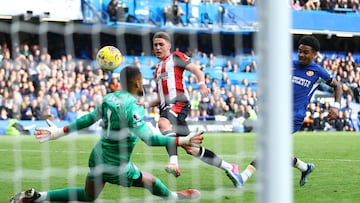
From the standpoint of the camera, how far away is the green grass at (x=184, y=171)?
814 cm

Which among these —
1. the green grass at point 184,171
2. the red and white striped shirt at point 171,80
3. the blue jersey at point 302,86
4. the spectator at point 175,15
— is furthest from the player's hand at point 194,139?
the spectator at point 175,15

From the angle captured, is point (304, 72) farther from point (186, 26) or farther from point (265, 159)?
point (265, 159)

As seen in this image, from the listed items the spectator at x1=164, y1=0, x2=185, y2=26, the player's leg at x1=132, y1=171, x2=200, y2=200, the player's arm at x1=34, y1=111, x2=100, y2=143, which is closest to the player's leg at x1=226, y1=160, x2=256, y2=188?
the player's leg at x1=132, y1=171, x2=200, y2=200

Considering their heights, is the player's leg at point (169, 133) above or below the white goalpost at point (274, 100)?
below

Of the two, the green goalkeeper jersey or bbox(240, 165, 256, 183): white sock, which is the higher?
the green goalkeeper jersey

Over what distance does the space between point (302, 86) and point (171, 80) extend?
161cm

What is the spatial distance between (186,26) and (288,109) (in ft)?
30.2

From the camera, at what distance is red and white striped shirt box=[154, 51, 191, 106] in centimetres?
970

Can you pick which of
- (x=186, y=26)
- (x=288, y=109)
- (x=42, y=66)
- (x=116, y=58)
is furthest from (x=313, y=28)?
(x=288, y=109)

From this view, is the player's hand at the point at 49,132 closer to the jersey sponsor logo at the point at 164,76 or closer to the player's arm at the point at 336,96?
the jersey sponsor logo at the point at 164,76

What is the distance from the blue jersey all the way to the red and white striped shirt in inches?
53.3

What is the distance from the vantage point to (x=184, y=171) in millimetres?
11008

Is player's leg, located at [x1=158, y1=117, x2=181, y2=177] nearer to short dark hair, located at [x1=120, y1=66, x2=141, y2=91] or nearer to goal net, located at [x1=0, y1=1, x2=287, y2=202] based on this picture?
goal net, located at [x1=0, y1=1, x2=287, y2=202]

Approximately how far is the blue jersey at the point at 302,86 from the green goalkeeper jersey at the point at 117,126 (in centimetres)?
313
